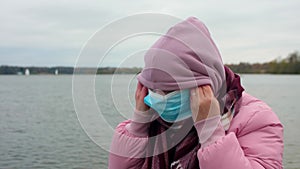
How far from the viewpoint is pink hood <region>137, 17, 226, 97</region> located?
1.20 m

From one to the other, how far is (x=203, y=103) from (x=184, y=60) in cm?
15

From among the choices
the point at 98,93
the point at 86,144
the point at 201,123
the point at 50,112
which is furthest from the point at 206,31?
the point at 50,112

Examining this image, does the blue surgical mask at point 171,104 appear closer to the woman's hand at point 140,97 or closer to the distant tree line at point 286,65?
the woman's hand at point 140,97

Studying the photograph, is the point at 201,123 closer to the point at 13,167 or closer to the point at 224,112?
the point at 224,112

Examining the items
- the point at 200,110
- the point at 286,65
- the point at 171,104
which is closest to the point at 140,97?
the point at 171,104

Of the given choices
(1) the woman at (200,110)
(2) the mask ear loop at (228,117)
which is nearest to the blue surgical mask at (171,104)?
(1) the woman at (200,110)

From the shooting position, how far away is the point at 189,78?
119 centimetres

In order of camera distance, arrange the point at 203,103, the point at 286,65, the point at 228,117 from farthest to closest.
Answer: the point at 286,65 → the point at 228,117 → the point at 203,103

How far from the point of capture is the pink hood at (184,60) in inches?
47.1

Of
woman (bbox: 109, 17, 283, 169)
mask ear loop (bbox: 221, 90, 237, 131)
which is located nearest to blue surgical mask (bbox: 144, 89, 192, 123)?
woman (bbox: 109, 17, 283, 169)

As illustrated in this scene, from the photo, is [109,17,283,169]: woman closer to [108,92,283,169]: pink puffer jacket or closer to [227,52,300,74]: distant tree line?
[108,92,283,169]: pink puffer jacket

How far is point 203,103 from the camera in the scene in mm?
1179

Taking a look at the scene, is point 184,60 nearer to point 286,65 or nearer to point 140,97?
point 140,97

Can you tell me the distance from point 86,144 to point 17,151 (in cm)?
214
